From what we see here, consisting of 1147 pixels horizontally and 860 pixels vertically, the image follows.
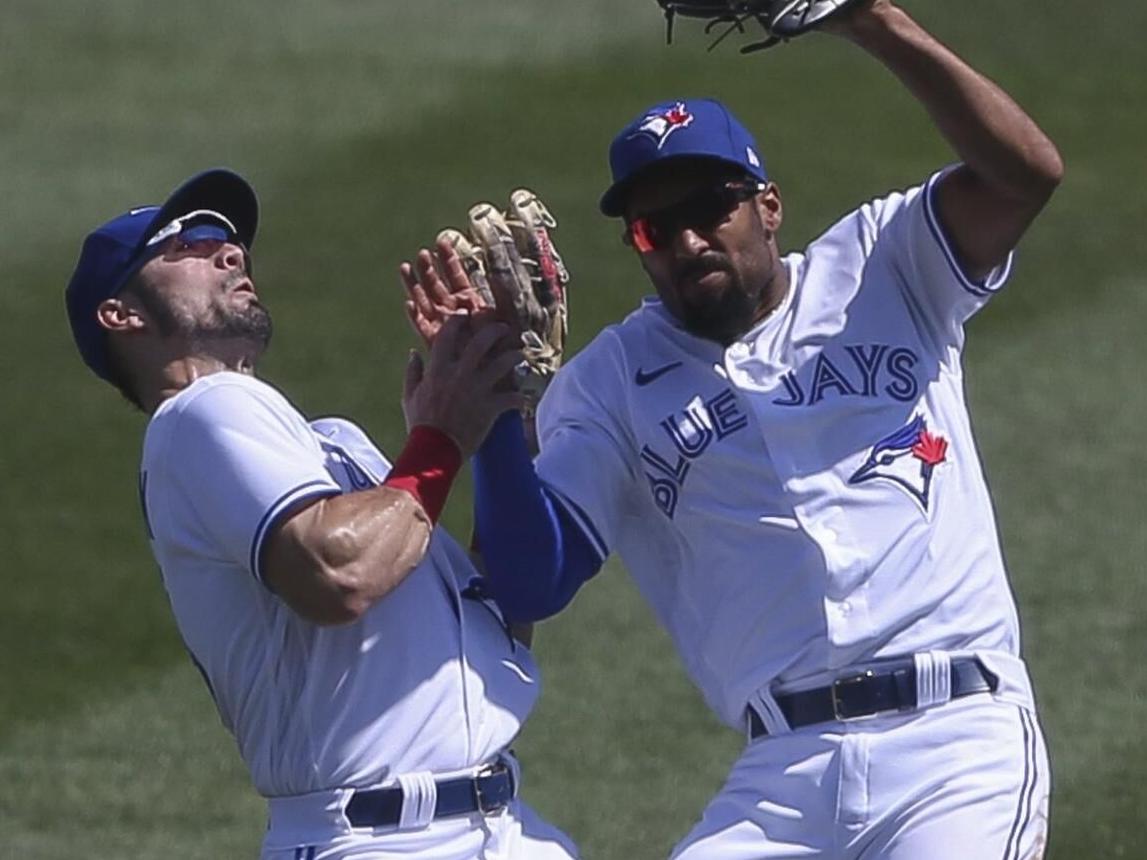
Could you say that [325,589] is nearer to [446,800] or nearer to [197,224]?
[446,800]

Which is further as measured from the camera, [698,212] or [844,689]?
[698,212]

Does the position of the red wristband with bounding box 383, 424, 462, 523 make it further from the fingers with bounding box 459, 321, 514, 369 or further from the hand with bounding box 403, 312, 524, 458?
the fingers with bounding box 459, 321, 514, 369

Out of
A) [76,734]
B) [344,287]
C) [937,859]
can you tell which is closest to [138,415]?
[344,287]

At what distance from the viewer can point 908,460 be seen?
479 centimetres

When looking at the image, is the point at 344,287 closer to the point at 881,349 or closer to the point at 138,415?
the point at 138,415

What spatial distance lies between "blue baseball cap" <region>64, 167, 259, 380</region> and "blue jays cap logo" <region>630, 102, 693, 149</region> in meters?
0.84

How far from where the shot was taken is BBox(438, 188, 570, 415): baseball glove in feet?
14.8

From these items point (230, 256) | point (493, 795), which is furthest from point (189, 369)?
point (493, 795)

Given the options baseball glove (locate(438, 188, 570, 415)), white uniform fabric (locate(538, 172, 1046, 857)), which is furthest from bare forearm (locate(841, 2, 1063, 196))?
baseball glove (locate(438, 188, 570, 415))

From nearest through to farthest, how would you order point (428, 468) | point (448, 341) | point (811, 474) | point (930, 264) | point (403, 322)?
point (428, 468)
point (448, 341)
point (811, 474)
point (930, 264)
point (403, 322)

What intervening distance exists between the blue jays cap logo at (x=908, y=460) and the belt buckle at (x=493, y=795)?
93 cm

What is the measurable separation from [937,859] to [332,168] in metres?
7.48

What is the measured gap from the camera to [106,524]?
8484 millimetres

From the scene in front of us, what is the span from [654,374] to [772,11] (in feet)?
2.69
